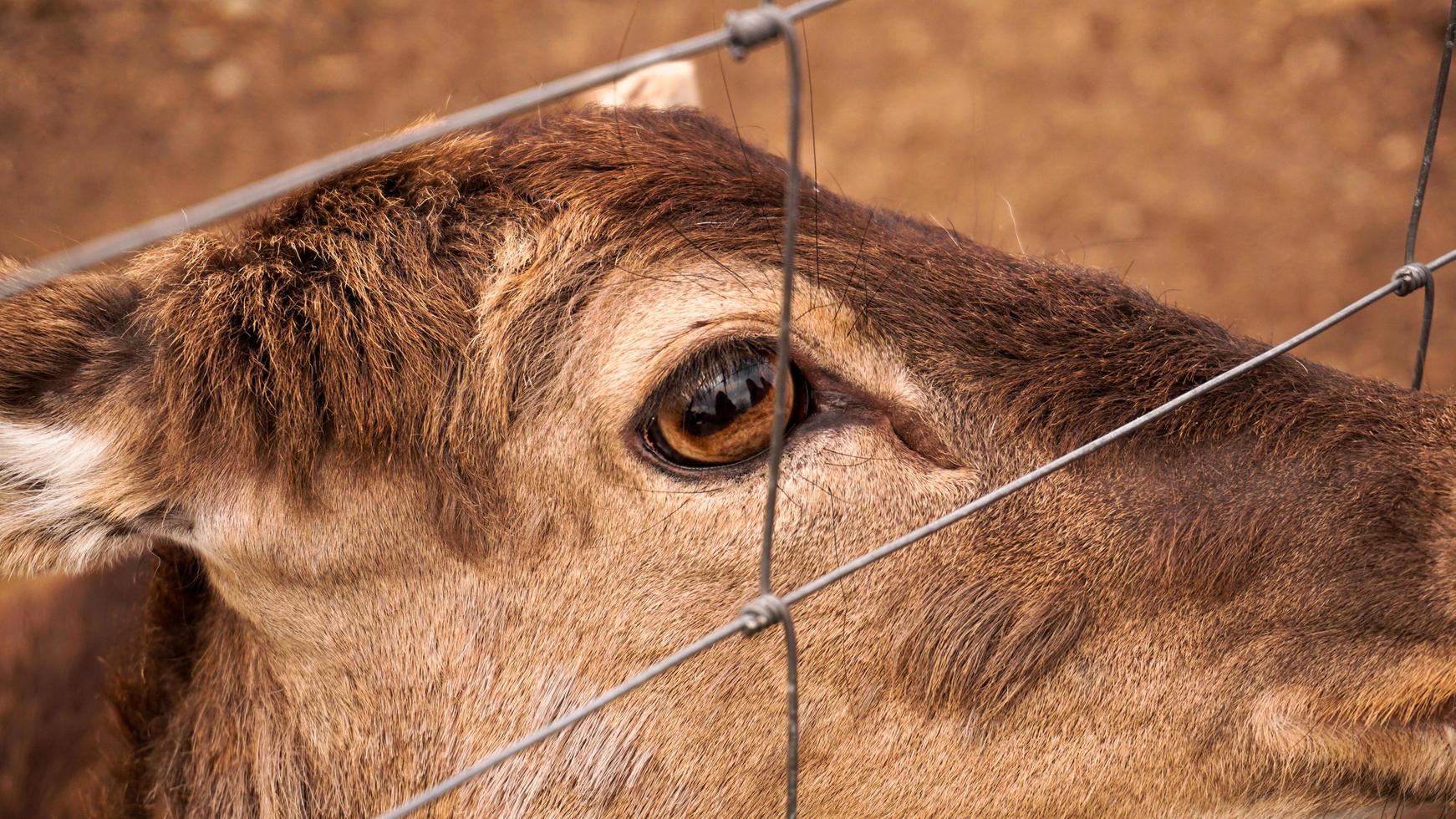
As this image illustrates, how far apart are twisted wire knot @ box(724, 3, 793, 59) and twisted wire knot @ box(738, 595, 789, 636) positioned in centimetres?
75

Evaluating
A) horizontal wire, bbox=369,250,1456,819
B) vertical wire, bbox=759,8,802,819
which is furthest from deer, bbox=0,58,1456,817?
vertical wire, bbox=759,8,802,819

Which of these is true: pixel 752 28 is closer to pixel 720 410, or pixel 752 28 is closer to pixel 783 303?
pixel 783 303

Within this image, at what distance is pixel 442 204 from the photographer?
232 centimetres

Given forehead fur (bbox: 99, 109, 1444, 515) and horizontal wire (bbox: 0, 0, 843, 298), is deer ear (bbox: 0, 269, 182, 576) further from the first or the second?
horizontal wire (bbox: 0, 0, 843, 298)

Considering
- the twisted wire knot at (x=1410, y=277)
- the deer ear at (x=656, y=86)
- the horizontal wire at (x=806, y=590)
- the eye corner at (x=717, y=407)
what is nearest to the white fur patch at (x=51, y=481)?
the horizontal wire at (x=806, y=590)

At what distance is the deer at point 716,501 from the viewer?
216 cm

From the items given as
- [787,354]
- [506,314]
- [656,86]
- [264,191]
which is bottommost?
[787,354]

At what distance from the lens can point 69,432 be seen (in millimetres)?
2213

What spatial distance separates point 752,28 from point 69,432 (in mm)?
1537

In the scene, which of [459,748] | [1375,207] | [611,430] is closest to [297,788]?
[459,748]

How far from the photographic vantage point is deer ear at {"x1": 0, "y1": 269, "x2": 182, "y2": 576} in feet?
7.15

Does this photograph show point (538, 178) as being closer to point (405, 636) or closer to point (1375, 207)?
point (405, 636)

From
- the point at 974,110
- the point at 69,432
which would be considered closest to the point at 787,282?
the point at 69,432

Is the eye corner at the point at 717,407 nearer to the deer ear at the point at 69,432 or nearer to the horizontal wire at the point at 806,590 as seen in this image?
the horizontal wire at the point at 806,590
